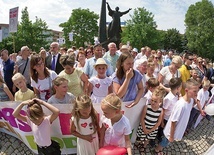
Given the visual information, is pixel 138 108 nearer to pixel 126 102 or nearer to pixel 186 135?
pixel 126 102

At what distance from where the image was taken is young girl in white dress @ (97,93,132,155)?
2.95m

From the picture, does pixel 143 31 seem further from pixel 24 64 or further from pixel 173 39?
pixel 24 64

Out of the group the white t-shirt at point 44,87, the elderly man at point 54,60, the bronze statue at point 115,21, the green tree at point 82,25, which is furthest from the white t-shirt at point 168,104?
the green tree at point 82,25

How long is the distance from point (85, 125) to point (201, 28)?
49.9 meters

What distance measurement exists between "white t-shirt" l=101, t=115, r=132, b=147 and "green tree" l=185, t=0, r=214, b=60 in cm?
4825

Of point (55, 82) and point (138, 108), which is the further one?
point (138, 108)

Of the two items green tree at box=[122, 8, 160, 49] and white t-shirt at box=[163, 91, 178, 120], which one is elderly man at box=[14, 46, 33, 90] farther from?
green tree at box=[122, 8, 160, 49]

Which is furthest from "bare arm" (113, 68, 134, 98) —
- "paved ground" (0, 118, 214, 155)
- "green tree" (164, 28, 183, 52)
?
"green tree" (164, 28, 183, 52)

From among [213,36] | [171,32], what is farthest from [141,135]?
[171,32]

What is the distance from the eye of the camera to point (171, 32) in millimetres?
73438

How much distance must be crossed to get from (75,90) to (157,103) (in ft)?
4.36

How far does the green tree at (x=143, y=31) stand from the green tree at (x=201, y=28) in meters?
7.61

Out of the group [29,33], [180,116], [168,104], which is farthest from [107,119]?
[29,33]

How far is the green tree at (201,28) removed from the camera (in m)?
48.0
